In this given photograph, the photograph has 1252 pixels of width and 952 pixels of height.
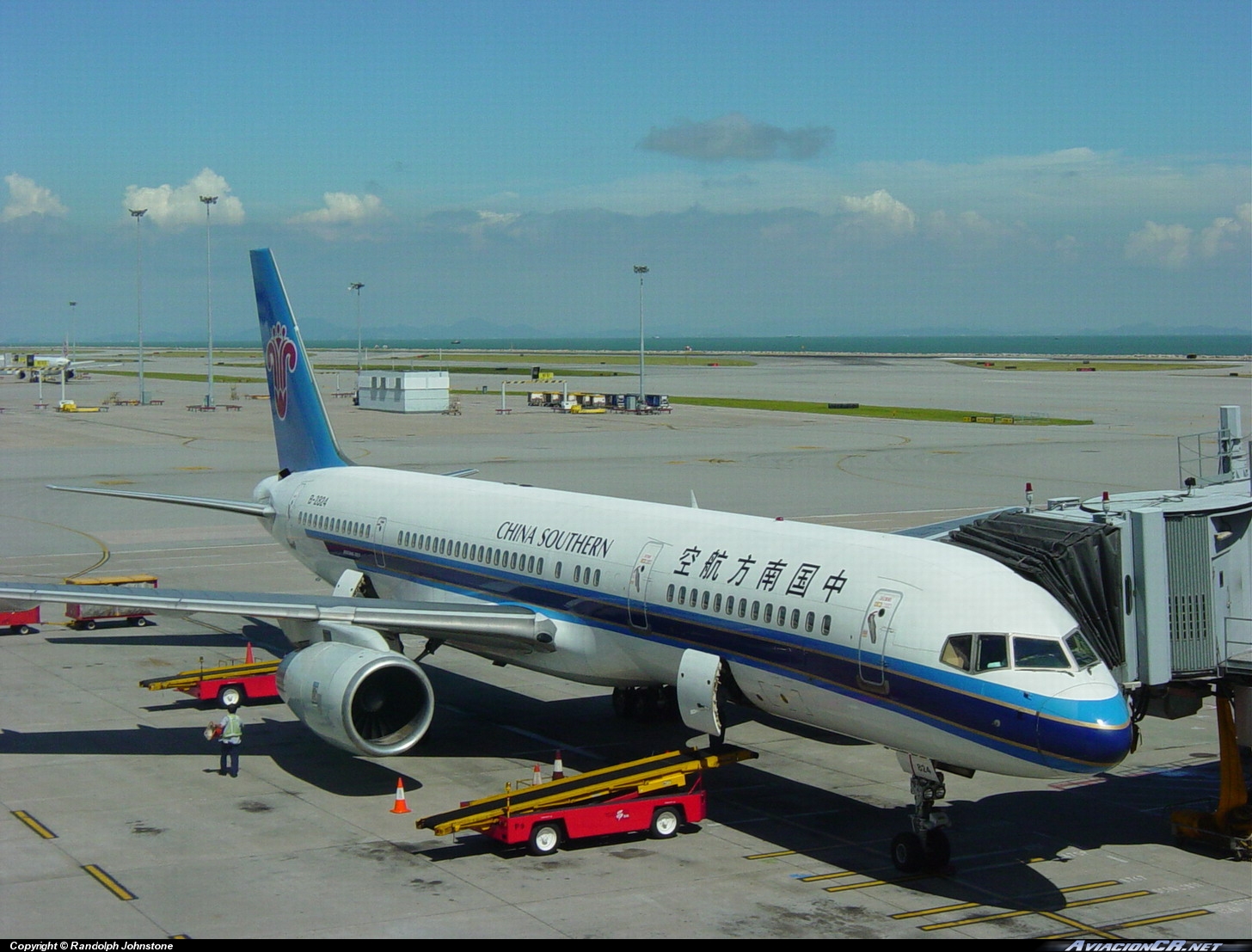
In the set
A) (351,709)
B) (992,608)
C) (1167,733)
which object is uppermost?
(992,608)

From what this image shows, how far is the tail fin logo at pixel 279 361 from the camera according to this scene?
129 ft

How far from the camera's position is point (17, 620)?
1545 inches

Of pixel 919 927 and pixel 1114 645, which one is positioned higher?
pixel 1114 645

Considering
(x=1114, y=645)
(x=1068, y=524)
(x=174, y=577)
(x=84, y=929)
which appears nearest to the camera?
(x=84, y=929)

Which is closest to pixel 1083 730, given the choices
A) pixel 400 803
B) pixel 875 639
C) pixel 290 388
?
pixel 875 639

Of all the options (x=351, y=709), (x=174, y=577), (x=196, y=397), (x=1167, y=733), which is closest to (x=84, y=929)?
(x=351, y=709)

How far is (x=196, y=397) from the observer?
15275cm

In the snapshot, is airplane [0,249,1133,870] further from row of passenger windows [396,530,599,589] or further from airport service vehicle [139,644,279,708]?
airport service vehicle [139,644,279,708]

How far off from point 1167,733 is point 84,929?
22.7 metres

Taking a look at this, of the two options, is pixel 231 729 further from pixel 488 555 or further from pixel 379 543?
pixel 379 543

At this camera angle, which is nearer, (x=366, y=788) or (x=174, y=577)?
(x=366, y=788)

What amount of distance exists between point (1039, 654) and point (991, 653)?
0.66 meters

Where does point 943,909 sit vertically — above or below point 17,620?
below

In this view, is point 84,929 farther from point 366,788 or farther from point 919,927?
point 919,927
